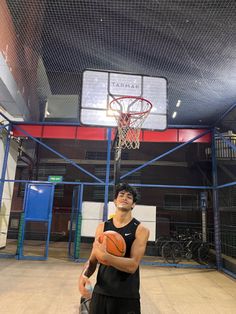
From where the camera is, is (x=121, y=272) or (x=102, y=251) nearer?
(x=102, y=251)

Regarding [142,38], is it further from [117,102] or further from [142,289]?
[142,289]

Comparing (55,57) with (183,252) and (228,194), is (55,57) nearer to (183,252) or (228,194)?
(183,252)

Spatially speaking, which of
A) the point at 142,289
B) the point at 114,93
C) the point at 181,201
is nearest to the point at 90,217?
the point at 142,289

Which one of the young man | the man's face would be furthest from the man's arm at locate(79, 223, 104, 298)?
the man's face

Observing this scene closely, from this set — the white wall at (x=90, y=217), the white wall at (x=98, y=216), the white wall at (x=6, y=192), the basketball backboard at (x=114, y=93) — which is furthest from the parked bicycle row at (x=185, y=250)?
the white wall at (x=6, y=192)

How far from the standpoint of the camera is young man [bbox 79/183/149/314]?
5.33 ft

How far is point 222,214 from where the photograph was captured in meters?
10.3

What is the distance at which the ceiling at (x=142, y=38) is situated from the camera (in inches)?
192

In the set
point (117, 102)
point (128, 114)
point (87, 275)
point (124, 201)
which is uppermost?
point (117, 102)

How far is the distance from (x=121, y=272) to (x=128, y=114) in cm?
368

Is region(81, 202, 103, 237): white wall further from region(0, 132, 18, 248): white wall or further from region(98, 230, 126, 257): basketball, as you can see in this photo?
region(98, 230, 126, 257): basketball

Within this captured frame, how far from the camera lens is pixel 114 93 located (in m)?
5.39

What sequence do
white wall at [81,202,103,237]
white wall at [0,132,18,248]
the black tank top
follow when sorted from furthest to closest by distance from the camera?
white wall at [0,132,18,248], white wall at [81,202,103,237], the black tank top

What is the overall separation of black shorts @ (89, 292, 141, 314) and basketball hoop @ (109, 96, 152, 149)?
3.61m
